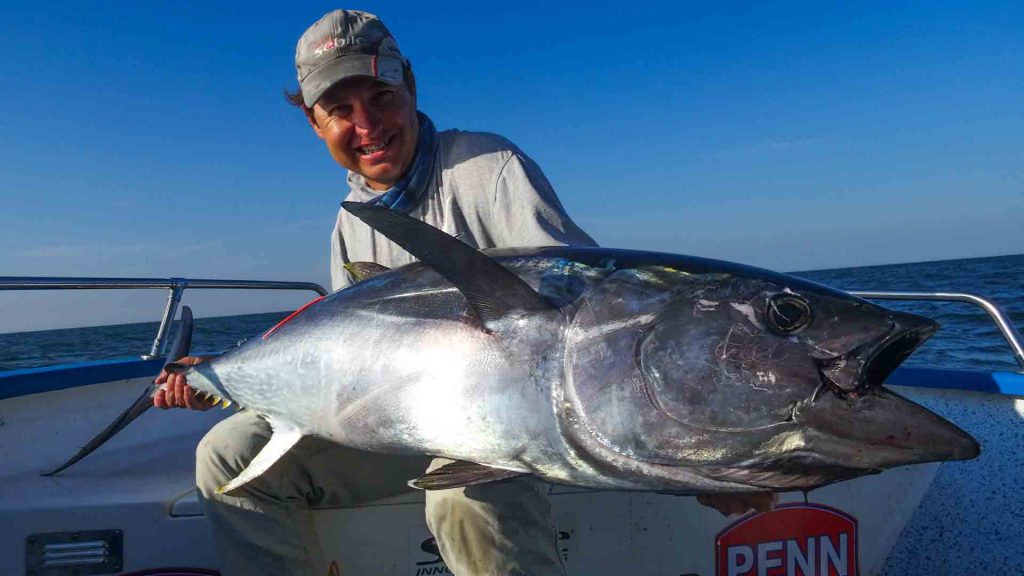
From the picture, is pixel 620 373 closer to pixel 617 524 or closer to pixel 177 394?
pixel 617 524

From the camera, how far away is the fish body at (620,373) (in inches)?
43.4

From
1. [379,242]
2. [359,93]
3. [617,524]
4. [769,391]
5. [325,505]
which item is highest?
[359,93]

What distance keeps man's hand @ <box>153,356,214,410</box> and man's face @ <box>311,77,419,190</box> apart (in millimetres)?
873

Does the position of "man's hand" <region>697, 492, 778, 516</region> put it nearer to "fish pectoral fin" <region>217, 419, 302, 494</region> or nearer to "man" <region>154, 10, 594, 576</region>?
"man" <region>154, 10, 594, 576</region>

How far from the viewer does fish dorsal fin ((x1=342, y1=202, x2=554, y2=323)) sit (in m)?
1.31

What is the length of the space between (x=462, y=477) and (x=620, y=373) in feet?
1.33

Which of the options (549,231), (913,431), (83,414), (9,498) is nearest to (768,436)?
(913,431)

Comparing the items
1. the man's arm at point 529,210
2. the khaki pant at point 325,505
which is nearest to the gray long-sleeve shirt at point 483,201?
the man's arm at point 529,210

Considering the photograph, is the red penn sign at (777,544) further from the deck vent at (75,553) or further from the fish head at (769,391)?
the deck vent at (75,553)

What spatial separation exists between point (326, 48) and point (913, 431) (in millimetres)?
2009

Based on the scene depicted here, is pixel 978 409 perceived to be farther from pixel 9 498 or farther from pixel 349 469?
pixel 9 498

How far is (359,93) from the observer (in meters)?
2.24

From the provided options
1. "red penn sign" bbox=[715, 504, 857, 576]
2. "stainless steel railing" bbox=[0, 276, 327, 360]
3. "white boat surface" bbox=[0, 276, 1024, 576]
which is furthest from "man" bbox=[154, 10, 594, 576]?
"stainless steel railing" bbox=[0, 276, 327, 360]

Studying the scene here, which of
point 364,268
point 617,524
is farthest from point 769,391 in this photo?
point 364,268
